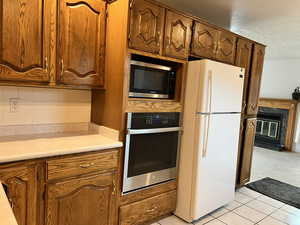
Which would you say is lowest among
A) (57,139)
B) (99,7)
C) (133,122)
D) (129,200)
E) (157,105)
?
(129,200)

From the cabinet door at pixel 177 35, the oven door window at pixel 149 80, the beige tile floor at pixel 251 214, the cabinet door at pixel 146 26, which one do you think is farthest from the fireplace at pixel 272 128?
the cabinet door at pixel 146 26

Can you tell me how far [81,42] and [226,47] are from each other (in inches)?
67.4

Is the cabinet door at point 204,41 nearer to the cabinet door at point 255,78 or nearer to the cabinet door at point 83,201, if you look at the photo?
the cabinet door at point 255,78

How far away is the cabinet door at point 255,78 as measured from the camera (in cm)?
308

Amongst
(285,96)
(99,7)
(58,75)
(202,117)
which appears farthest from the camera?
(285,96)

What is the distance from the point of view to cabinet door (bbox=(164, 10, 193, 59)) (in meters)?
2.12

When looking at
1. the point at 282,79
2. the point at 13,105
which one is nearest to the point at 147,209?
the point at 13,105

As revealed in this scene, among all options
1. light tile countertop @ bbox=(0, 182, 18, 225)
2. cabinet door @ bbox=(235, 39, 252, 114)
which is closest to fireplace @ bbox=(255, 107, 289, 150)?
cabinet door @ bbox=(235, 39, 252, 114)

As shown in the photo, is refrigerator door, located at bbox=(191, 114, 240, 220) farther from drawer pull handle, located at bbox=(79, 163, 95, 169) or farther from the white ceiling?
the white ceiling

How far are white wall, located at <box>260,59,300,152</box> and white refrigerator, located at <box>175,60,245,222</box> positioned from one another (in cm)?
438

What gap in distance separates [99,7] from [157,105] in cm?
105

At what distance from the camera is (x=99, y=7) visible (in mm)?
2012

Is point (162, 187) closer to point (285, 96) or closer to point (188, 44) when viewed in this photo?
point (188, 44)

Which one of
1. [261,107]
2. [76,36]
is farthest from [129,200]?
[261,107]
